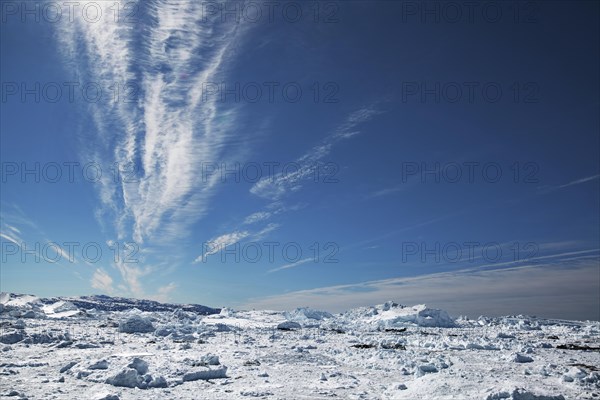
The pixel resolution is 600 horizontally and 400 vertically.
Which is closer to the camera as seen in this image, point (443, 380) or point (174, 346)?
point (443, 380)

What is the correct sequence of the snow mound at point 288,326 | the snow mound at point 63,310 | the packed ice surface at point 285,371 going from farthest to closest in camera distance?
the snow mound at point 63,310, the snow mound at point 288,326, the packed ice surface at point 285,371

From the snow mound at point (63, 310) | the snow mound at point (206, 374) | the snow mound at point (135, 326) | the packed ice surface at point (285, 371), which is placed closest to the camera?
the packed ice surface at point (285, 371)

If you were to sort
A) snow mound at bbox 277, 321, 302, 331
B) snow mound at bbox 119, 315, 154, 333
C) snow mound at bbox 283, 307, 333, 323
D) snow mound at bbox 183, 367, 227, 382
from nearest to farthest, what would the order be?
1. snow mound at bbox 183, 367, 227, 382
2. snow mound at bbox 119, 315, 154, 333
3. snow mound at bbox 277, 321, 302, 331
4. snow mound at bbox 283, 307, 333, 323

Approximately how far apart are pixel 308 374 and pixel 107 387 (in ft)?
20.1

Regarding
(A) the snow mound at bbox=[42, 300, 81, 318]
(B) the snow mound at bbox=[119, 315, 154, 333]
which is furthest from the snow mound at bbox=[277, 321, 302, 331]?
(A) the snow mound at bbox=[42, 300, 81, 318]

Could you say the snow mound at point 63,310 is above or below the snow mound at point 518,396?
above

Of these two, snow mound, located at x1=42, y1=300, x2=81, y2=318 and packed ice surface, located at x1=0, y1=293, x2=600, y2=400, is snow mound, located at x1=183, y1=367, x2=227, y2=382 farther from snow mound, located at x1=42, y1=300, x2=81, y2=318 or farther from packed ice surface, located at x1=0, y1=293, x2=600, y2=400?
snow mound, located at x1=42, y1=300, x2=81, y2=318

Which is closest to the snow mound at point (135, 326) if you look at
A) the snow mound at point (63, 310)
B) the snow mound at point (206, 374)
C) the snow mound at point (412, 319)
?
the snow mound at point (206, 374)

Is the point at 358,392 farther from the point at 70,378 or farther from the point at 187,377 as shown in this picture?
the point at 70,378

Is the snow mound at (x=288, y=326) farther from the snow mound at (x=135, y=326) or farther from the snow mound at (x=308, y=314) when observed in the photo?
the snow mound at (x=308, y=314)

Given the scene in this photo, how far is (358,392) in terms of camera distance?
1039cm

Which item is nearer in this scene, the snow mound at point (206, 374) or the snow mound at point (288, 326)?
the snow mound at point (206, 374)

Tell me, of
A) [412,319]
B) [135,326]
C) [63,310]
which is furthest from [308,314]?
[63,310]

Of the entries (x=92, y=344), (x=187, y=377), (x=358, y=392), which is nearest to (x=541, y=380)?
(x=358, y=392)
